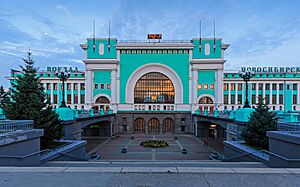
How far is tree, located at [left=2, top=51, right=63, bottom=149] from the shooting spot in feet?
41.9

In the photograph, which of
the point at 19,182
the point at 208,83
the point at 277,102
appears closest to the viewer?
the point at 19,182

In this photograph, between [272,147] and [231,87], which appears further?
[231,87]

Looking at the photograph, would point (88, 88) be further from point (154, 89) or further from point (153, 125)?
point (153, 125)

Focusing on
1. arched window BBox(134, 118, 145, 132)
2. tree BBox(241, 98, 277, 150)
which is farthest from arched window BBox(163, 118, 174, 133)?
tree BBox(241, 98, 277, 150)

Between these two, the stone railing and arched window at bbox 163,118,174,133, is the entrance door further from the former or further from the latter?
the stone railing

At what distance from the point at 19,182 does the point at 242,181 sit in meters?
5.39

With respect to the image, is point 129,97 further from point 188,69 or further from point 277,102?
point 277,102

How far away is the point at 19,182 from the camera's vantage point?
4633 mm

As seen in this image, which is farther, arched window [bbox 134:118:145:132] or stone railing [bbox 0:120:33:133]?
arched window [bbox 134:118:145:132]

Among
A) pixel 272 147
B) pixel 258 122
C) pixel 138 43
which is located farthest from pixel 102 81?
pixel 272 147

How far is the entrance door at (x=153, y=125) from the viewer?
147 feet

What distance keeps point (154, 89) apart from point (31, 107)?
1413 inches

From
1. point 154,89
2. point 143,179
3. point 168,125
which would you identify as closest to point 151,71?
point 154,89

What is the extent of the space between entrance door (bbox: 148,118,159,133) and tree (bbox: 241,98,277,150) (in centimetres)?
3162
